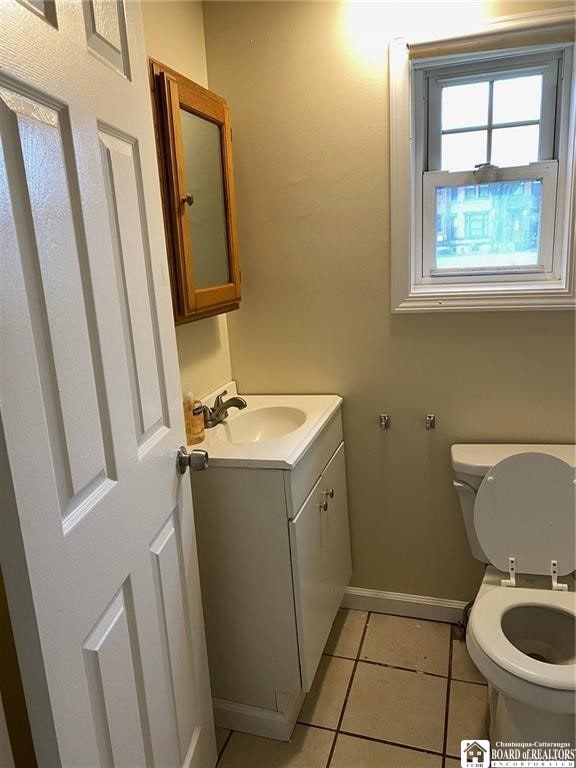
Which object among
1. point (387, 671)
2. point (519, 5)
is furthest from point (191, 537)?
point (519, 5)

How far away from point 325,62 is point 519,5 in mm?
587

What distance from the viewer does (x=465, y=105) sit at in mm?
1794

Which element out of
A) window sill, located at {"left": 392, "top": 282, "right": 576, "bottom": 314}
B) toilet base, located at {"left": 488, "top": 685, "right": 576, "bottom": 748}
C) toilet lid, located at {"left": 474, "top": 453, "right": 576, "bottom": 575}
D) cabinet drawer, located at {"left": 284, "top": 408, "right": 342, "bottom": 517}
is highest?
window sill, located at {"left": 392, "top": 282, "right": 576, "bottom": 314}

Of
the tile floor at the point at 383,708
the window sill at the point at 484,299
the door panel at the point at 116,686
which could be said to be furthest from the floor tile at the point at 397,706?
the window sill at the point at 484,299

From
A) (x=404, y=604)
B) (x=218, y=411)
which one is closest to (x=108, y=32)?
(x=218, y=411)

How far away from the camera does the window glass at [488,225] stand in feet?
5.90

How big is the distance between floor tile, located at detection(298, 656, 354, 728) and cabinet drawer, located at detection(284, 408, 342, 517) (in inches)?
28.3

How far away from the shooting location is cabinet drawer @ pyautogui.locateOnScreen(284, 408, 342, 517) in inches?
56.1

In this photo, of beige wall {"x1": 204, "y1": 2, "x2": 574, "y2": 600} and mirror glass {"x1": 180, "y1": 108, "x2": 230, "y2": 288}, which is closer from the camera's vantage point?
mirror glass {"x1": 180, "y1": 108, "x2": 230, "y2": 288}

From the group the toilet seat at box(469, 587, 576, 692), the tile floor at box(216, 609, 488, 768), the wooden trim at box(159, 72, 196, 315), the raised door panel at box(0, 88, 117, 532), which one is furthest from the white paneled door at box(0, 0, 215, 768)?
the toilet seat at box(469, 587, 576, 692)

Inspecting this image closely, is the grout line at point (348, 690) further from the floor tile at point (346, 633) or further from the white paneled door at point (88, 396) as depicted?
the white paneled door at point (88, 396)

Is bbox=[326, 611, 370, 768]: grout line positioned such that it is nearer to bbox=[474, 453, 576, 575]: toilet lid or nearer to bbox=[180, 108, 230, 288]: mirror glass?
bbox=[474, 453, 576, 575]: toilet lid

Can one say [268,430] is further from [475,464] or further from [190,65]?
[190,65]

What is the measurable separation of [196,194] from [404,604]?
1662mm
